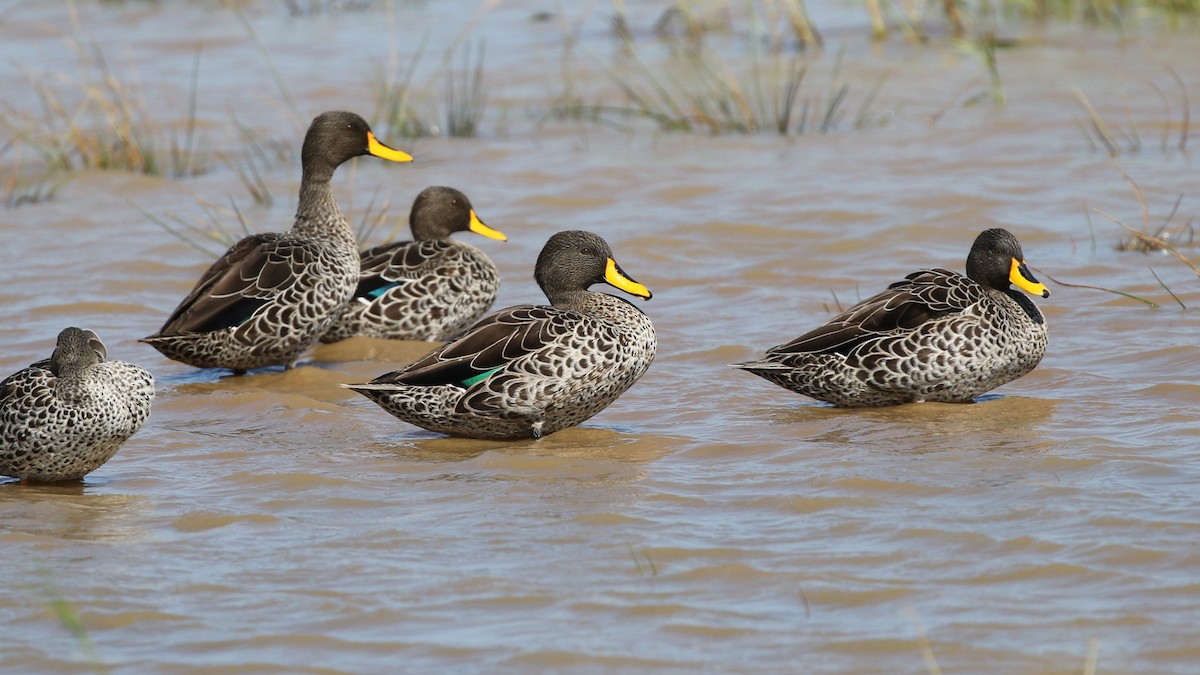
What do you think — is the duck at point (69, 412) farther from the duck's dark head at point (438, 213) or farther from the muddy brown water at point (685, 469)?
the duck's dark head at point (438, 213)

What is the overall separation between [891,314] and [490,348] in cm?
185

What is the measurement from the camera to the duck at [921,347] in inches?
295

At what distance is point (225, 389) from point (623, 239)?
11.3 ft

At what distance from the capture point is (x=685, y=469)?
22.3 ft

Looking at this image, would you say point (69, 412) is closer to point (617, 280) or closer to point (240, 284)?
point (240, 284)

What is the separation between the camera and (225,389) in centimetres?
858

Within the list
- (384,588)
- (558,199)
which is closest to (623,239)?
(558,199)

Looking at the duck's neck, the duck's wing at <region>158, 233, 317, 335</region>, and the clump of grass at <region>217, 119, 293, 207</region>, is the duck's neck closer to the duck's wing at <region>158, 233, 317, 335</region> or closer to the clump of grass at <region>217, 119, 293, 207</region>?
the duck's wing at <region>158, 233, 317, 335</region>

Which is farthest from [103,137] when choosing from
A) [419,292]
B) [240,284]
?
[240,284]

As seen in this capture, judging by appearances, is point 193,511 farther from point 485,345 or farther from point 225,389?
point 225,389

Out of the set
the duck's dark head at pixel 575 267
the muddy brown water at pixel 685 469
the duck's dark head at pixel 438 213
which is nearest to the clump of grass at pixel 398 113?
the muddy brown water at pixel 685 469

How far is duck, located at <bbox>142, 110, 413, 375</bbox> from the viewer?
8.62 metres

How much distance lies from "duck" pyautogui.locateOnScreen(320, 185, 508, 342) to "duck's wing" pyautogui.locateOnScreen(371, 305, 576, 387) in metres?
2.03

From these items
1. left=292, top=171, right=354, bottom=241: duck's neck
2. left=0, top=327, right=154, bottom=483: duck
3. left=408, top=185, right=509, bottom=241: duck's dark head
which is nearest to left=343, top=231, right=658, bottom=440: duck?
left=0, top=327, right=154, bottom=483: duck
